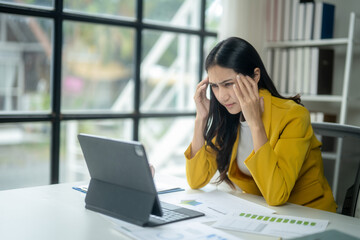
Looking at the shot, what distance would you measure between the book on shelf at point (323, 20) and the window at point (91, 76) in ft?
2.50

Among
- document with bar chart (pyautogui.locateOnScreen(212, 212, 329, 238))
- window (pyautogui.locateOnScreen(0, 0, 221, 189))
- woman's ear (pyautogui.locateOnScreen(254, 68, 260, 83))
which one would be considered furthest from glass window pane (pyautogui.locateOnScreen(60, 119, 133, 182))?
document with bar chart (pyautogui.locateOnScreen(212, 212, 329, 238))

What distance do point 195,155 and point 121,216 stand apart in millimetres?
561

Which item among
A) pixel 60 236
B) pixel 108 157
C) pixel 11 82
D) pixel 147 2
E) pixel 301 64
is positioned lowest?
pixel 60 236

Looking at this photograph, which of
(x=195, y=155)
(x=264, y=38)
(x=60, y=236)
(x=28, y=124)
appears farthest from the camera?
(x=264, y=38)

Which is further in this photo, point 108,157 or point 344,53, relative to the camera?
point 344,53

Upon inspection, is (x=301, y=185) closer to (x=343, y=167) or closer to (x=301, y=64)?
(x=343, y=167)

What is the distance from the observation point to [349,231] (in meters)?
1.09

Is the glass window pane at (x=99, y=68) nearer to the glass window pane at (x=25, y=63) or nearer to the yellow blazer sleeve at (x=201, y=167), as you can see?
the glass window pane at (x=25, y=63)

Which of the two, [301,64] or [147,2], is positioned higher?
[147,2]

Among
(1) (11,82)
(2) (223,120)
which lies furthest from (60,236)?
(1) (11,82)

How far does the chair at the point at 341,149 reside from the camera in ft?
4.73

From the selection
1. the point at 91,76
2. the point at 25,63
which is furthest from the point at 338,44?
the point at 25,63

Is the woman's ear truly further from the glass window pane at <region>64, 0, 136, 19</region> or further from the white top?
the glass window pane at <region>64, 0, 136, 19</region>

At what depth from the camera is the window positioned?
2.48m
